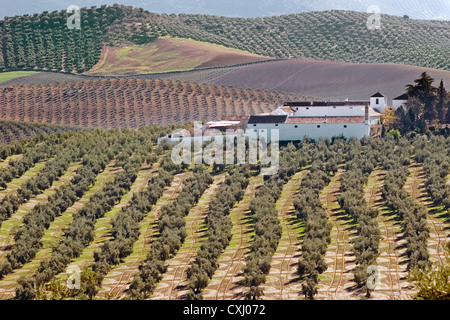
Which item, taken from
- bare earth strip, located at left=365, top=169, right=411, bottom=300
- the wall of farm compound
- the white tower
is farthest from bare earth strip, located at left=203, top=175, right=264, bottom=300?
the white tower

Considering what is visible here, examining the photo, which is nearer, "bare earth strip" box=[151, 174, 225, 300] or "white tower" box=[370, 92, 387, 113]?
"bare earth strip" box=[151, 174, 225, 300]

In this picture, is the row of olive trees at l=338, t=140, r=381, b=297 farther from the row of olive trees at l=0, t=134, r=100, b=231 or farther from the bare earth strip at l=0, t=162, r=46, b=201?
the bare earth strip at l=0, t=162, r=46, b=201

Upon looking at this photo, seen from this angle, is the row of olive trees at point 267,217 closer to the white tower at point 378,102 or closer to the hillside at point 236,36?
the white tower at point 378,102

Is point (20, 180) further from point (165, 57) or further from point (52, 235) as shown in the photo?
point (165, 57)

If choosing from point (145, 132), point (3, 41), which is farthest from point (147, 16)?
point (145, 132)
